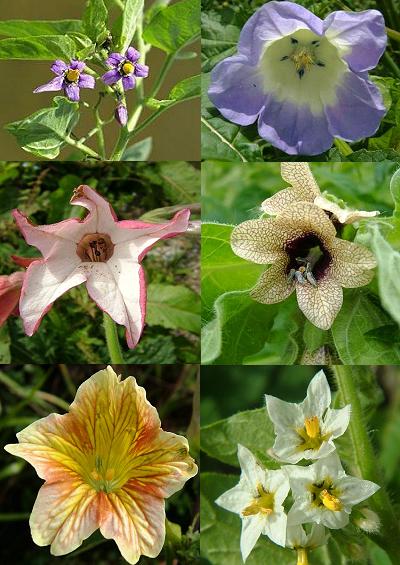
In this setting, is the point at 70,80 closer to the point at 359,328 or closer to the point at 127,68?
the point at 127,68

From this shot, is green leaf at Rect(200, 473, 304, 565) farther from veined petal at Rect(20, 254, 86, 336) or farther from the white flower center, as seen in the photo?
the white flower center

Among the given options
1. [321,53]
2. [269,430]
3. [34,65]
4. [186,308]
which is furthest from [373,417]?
[34,65]

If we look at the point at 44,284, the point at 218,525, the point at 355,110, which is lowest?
the point at 218,525

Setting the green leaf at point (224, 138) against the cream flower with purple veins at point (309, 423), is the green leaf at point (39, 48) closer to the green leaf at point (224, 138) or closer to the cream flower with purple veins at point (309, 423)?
the green leaf at point (224, 138)

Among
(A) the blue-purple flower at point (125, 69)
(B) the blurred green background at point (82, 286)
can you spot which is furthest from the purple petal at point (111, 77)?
(B) the blurred green background at point (82, 286)

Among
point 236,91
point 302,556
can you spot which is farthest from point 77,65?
point 302,556

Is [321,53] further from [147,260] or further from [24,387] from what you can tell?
[24,387]
